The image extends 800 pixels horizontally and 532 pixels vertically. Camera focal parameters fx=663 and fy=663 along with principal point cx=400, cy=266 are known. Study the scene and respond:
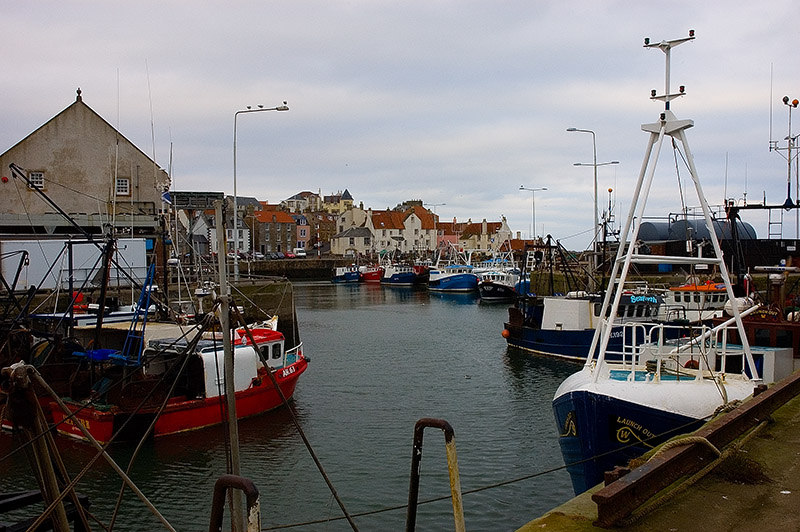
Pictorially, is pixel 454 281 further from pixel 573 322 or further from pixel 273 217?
pixel 273 217

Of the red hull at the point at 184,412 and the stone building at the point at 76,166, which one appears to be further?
the stone building at the point at 76,166

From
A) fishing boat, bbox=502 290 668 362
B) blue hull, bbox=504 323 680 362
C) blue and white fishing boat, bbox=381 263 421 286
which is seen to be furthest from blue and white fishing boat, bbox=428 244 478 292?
fishing boat, bbox=502 290 668 362

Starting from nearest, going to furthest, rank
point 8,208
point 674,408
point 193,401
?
point 674,408, point 193,401, point 8,208

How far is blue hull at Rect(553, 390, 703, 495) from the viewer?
33.8 ft

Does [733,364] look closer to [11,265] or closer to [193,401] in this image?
[193,401]

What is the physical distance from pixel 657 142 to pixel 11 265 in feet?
103

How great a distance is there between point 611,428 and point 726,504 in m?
4.24

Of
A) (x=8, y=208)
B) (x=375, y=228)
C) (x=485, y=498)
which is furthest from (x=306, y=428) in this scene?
(x=375, y=228)

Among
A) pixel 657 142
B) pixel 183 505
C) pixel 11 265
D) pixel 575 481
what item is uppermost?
pixel 657 142

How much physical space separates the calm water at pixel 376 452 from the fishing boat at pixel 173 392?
50cm

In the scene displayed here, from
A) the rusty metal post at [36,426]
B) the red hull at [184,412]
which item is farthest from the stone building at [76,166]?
the rusty metal post at [36,426]

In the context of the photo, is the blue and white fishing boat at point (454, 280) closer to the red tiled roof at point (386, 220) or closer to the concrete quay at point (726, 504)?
the red tiled roof at point (386, 220)

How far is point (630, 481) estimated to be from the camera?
234 inches

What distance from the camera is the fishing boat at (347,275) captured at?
314 feet
